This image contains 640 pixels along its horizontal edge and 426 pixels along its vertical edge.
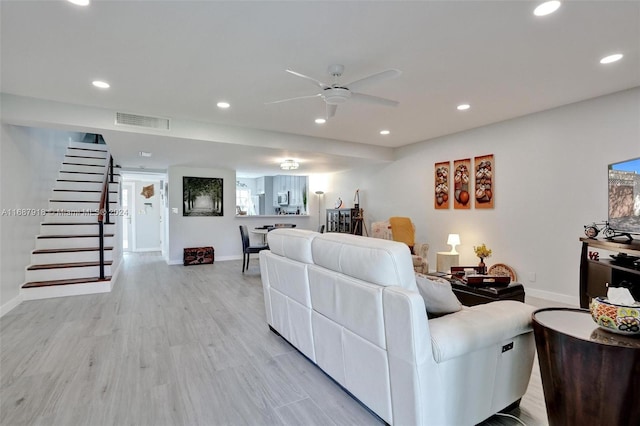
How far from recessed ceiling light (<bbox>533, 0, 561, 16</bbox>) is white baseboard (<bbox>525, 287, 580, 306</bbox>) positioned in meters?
3.53

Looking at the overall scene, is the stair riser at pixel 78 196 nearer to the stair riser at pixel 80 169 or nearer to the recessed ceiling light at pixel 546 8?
the stair riser at pixel 80 169

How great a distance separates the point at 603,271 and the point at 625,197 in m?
0.71

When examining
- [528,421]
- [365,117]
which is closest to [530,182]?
[365,117]

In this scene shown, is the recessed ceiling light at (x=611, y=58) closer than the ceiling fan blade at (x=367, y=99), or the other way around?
the recessed ceiling light at (x=611, y=58)

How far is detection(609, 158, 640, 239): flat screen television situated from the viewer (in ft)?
9.04

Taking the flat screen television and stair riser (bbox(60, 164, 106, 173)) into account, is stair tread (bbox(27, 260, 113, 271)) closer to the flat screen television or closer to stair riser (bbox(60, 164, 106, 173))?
stair riser (bbox(60, 164, 106, 173))

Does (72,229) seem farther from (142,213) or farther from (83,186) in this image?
(142,213)

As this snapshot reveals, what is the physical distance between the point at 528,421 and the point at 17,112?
18.1 ft

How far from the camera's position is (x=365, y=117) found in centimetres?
446

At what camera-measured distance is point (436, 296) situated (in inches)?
70.7

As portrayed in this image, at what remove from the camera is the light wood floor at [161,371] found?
1.88 m

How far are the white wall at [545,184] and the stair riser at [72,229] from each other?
5.92m

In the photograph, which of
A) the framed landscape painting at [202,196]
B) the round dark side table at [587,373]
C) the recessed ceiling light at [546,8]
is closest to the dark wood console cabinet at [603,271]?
the round dark side table at [587,373]

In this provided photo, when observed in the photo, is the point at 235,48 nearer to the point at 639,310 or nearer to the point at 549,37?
the point at 549,37
